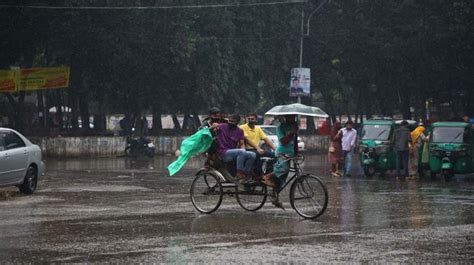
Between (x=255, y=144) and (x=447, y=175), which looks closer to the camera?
(x=255, y=144)

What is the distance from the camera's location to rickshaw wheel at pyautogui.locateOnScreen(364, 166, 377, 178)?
29.6m

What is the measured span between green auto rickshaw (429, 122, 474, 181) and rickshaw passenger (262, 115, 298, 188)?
468 inches

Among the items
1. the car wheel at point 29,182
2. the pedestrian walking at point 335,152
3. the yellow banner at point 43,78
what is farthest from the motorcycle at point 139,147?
the car wheel at point 29,182

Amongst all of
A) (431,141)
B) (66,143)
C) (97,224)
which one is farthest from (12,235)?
(66,143)

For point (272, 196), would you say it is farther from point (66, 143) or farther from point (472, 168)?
point (66, 143)

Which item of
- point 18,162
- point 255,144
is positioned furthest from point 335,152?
point 255,144

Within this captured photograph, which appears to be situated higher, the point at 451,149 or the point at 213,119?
the point at 213,119

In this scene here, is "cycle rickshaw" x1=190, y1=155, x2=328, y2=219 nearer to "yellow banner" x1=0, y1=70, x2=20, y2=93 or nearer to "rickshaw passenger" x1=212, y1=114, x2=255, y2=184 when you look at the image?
"rickshaw passenger" x1=212, y1=114, x2=255, y2=184

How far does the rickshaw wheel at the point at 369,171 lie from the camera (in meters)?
29.6

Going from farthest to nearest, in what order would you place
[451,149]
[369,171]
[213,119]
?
[369,171]
[451,149]
[213,119]

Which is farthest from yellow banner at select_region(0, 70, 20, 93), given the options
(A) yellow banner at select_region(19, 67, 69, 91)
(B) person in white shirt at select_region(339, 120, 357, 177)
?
(B) person in white shirt at select_region(339, 120, 357, 177)

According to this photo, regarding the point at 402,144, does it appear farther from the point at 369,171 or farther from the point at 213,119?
the point at 213,119

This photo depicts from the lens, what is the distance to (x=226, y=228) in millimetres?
13734

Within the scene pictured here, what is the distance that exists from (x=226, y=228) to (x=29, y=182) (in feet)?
27.1
